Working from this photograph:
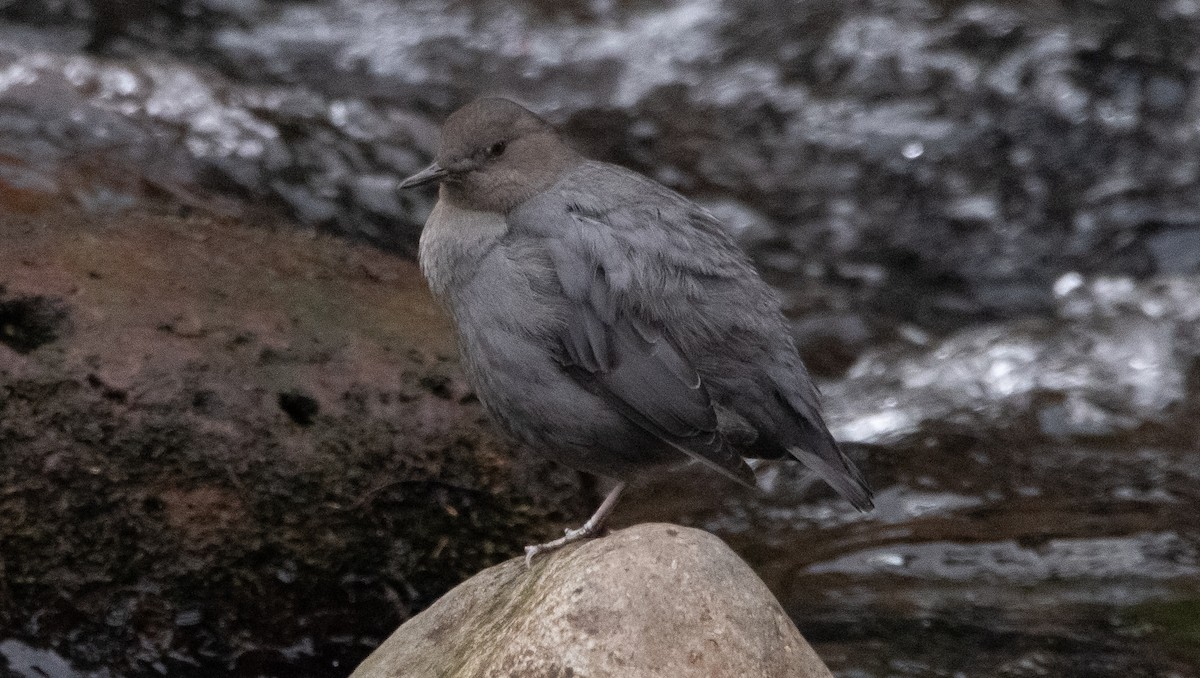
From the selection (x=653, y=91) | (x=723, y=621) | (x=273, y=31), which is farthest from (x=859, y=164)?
(x=723, y=621)

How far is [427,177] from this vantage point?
370cm

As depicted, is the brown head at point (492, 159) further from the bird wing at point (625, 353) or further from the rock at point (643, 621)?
the rock at point (643, 621)

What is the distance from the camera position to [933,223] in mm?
7094

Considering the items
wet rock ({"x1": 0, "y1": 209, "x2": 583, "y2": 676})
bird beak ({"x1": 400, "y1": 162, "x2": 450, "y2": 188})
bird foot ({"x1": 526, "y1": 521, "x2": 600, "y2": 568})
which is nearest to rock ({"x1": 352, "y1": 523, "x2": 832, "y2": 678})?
bird foot ({"x1": 526, "y1": 521, "x2": 600, "y2": 568})

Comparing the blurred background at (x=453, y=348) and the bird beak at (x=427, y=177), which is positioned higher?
the bird beak at (x=427, y=177)

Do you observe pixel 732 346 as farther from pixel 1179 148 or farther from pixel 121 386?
pixel 1179 148

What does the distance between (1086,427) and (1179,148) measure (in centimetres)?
222

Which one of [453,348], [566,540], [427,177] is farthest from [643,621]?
[453,348]

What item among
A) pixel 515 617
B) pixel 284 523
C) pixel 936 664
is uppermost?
pixel 515 617

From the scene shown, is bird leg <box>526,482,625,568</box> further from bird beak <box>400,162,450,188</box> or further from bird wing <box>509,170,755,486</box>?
Result: bird beak <box>400,162,450,188</box>

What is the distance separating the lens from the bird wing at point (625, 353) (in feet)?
11.0

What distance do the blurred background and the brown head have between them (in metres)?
0.69

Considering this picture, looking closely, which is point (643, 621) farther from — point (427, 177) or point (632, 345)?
point (427, 177)

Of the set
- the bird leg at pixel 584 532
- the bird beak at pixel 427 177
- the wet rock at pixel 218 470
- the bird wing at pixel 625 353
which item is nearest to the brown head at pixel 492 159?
the bird beak at pixel 427 177
